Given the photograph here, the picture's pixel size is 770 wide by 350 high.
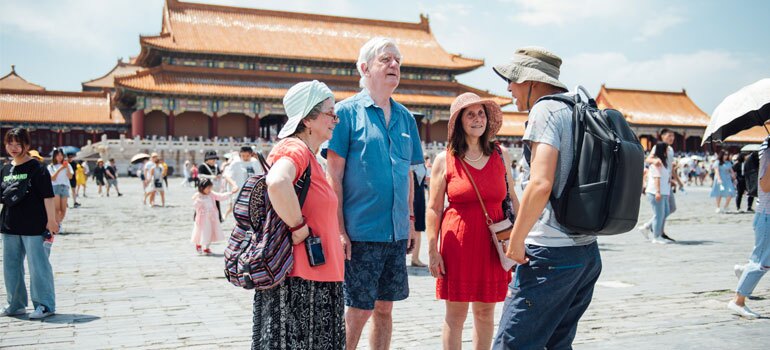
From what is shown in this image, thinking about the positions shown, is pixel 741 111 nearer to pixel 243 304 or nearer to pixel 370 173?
pixel 370 173

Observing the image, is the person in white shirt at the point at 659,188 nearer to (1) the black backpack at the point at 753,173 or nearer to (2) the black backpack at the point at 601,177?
(1) the black backpack at the point at 753,173

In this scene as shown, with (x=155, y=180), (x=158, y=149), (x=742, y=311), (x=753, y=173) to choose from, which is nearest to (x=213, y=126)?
(x=158, y=149)

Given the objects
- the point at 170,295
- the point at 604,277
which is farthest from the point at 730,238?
the point at 170,295

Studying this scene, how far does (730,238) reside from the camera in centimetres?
961

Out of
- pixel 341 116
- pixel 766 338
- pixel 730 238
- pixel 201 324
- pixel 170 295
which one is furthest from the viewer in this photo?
pixel 730 238

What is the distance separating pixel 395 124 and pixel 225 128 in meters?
40.0

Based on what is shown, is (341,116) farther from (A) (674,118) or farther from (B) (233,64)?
(A) (674,118)

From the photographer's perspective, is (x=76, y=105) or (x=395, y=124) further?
(x=76, y=105)

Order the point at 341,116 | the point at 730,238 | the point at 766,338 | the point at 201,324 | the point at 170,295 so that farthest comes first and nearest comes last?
the point at 730,238, the point at 170,295, the point at 201,324, the point at 766,338, the point at 341,116

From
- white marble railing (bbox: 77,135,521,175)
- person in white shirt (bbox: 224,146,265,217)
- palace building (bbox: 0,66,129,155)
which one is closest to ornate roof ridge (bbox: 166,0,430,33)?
palace building (bbox: 0,66,129,155)

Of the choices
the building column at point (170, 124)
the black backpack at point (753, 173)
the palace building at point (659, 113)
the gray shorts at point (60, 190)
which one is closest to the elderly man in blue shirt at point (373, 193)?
the black backpack at point (753, 173)

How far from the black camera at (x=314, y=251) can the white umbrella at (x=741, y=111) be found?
308 centimetres

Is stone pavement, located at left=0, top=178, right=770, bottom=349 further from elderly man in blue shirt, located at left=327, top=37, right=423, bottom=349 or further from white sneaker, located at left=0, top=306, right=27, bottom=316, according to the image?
elderly man in blue shirt, located at left=327, top=37, right=423, bottom=349

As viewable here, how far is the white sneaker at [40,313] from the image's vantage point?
4.72m
